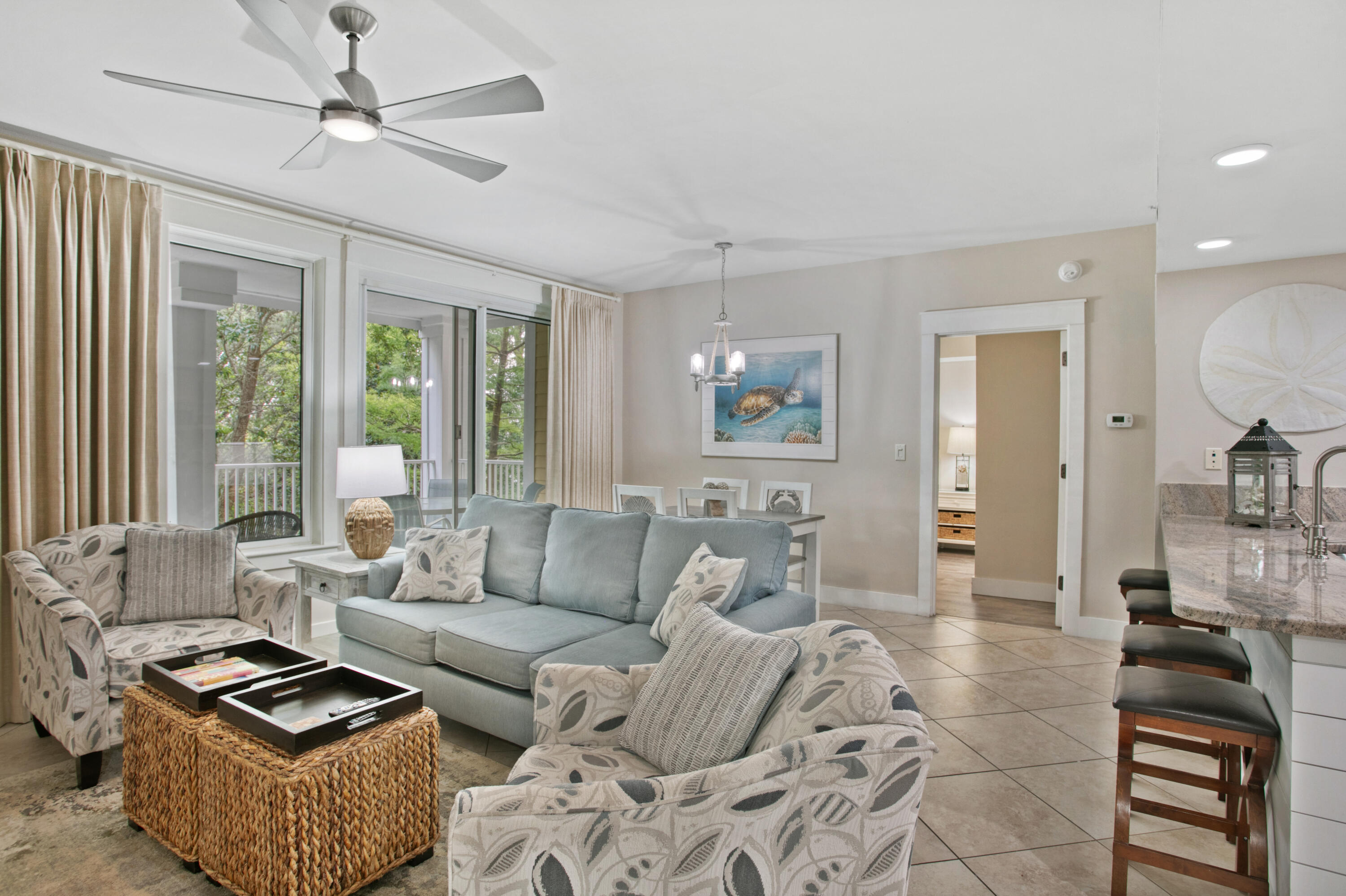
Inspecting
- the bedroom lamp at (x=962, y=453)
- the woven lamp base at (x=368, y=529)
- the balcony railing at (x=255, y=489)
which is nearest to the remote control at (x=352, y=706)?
the woven lamp base at (x=368, y=529)

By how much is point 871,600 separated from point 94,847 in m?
4.38

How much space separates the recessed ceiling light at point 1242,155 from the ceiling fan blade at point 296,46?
112 inches

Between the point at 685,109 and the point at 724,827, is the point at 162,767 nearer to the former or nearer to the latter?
the point at 724,827

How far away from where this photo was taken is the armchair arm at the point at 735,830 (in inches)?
39.4

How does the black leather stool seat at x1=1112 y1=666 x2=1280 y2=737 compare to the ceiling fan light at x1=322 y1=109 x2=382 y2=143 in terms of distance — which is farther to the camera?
the ceiling fan light at x1=322 y1=109 x2=382 y2=143

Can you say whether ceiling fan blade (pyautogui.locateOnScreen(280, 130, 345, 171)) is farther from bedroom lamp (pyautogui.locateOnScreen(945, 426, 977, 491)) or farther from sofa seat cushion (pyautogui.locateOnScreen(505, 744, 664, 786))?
bedroom lamp (pyautogui.locateOnScreen(945, 426, 977, 491))

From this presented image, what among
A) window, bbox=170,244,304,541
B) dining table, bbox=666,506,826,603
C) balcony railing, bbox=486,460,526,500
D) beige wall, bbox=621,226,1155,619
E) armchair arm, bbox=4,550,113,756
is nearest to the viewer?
armchair arm, bbox=4,550,113,756

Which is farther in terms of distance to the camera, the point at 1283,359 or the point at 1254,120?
the point at 1283,359

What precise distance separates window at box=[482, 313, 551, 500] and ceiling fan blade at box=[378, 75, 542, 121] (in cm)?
322

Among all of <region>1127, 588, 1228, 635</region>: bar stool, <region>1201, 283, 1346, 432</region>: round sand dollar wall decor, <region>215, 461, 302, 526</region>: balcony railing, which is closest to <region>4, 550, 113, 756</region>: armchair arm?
<region>215, 461, 302, 526</region>: balcony railing

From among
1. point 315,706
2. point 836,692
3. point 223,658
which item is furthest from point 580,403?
point 836,692

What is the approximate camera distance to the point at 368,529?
3.65m

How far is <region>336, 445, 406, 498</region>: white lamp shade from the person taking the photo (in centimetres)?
367

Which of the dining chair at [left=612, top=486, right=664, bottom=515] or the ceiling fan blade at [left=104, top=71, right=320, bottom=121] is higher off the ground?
the ceiling fan blade at [left=104, top=71, right=320, bottom=121]
